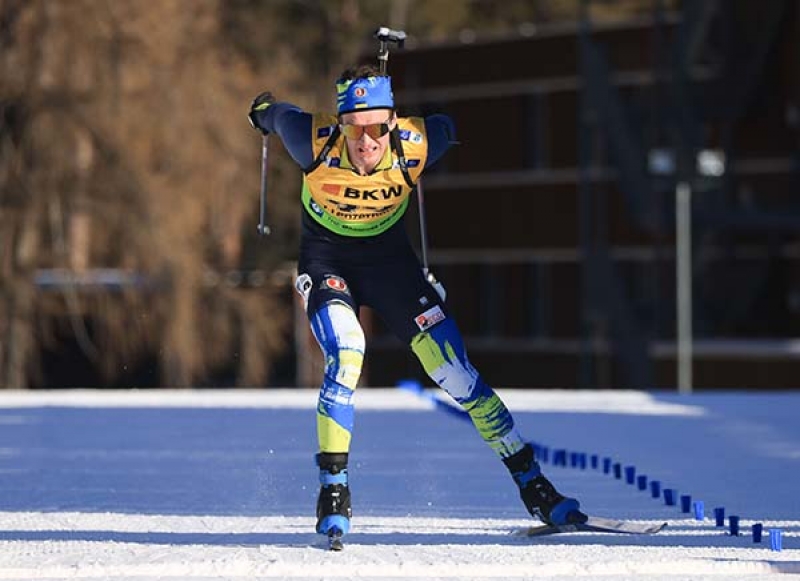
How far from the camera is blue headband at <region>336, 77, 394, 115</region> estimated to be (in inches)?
357

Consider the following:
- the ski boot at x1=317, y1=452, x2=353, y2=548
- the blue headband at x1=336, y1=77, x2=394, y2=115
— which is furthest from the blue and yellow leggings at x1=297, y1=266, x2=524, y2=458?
the blue headband at x1=336, y1=77, x2=394, y2=115

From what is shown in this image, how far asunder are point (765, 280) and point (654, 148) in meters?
2.63

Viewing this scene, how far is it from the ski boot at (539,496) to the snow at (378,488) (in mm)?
93

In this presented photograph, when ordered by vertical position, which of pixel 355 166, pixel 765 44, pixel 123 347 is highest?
pixel 765 44

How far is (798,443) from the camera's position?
14398 millimetres

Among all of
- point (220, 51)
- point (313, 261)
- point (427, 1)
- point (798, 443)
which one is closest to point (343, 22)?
point (427, 1)

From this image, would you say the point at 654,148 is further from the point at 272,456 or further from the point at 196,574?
the point at 196,574

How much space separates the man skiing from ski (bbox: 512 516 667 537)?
0.13 ft

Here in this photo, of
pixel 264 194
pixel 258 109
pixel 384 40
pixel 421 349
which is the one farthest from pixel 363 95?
pixel 421 349

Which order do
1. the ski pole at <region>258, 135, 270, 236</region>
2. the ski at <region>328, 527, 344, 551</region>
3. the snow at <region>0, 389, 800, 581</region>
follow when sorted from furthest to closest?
the ski pole at <region>258, 135, 270, 236</region>, the ski at <region>328, 527, 344, 551</region>, the snow at <region>0, 389, 800, 581</region>

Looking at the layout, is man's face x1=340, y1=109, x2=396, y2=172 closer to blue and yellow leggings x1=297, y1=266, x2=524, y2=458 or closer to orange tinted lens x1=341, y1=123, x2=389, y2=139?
orange tinted lens x1=341, y1=123, x2=389, y2=139

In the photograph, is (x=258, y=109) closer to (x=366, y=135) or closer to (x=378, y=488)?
(x=366, y=135)

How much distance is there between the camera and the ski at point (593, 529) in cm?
916

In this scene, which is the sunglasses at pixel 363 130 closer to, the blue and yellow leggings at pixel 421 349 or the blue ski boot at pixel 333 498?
the blue and yellow leggings at pixel 421 349
